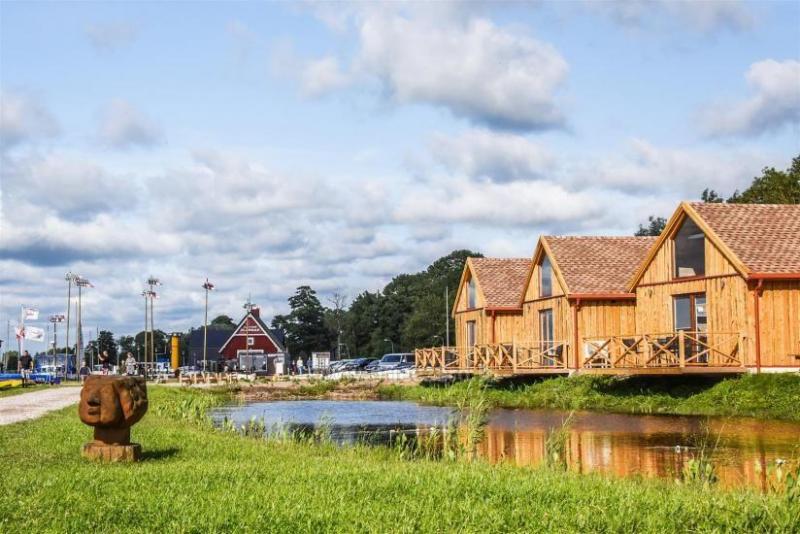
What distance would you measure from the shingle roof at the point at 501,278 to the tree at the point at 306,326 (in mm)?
78693

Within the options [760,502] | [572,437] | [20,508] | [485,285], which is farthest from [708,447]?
[485,285]

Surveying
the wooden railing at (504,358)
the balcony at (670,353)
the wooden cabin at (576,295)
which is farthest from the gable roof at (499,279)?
the balcony at (670,353)

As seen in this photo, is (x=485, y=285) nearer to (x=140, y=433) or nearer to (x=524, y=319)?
(x=524, y=319)

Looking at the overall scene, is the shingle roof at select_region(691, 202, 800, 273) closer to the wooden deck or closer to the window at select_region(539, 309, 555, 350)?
the wooden deck

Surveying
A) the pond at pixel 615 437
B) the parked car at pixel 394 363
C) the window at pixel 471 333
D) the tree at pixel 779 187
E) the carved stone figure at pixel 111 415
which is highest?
the tree at pixel 779 187

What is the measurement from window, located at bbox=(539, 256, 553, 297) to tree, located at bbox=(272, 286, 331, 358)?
282 feet

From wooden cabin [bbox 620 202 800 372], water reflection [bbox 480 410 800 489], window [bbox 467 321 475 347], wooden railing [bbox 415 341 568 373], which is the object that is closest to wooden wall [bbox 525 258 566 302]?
wooden railing [bbox 415 341 568 373]

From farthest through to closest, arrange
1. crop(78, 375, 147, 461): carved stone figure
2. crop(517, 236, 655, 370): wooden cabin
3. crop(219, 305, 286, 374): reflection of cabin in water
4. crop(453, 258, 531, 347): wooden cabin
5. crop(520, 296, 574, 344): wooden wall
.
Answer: crop(219, 305, 286, 374): reflection of cabin in water
crop(453, 258, 531, 347): wooden cabin
crop(520, 296, 574, 344): wooden wall
crop(517, 236, 655, 370): wooden cabin
crop(78, 375, 147, 461): carved stone figure

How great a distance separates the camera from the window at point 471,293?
48.2 meters

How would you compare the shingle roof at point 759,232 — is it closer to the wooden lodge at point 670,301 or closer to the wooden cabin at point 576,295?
the wooden lodge at point 670,301

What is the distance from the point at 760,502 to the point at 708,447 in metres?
8.70

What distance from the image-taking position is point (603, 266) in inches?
1515

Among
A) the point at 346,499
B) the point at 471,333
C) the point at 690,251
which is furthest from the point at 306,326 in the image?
the point at 346,499

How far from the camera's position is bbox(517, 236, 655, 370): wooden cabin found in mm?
36625
